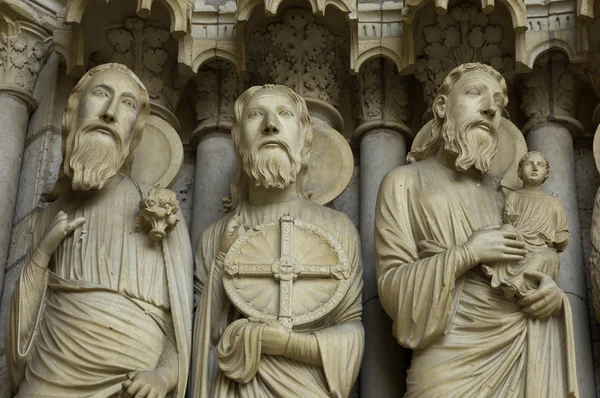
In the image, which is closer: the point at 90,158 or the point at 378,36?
the point at 90,158

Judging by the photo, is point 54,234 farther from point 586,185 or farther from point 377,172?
point 586,185

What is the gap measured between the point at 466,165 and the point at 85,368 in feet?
5.61

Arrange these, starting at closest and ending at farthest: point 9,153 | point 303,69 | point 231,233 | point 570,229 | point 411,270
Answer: point 411,270 < point 231,233 < point 570,229 < point 9,153 < point 303,69

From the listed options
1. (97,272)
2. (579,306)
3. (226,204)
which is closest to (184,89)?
(226,204)

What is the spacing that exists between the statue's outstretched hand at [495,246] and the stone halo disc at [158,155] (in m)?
1.46

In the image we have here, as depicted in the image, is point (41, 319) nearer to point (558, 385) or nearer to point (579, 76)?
point (558, 385)

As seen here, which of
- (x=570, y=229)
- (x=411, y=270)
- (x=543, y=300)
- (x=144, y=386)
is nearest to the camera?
(x=144, y=386)

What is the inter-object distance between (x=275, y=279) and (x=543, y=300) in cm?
102

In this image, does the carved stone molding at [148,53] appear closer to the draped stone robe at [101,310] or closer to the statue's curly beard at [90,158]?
the statue's curly beard at [90,158]

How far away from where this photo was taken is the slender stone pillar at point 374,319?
654cm

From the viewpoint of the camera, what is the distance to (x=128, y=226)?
6473 mm

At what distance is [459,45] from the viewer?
719 cm

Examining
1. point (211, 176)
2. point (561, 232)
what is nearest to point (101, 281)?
point (211, 176)

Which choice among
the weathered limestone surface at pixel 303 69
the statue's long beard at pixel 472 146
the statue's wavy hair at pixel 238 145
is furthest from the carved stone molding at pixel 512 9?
the statue's wavy hair at pixel 238 145
